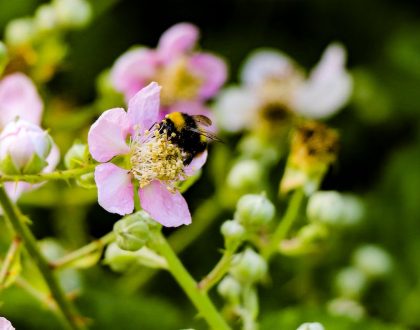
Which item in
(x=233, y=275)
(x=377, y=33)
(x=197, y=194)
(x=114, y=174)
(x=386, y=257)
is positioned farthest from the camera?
(x=377, y=33)

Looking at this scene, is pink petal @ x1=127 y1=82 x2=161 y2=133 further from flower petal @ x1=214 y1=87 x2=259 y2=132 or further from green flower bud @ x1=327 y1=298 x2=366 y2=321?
flower petal @ x1=214 y1=87 x2=259 y2=132

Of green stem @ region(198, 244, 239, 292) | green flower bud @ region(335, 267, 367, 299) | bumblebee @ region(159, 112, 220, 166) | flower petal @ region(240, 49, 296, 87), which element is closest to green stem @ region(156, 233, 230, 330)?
green stem @ region(198, 244, 239, 292)

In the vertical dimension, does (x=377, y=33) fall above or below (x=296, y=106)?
above

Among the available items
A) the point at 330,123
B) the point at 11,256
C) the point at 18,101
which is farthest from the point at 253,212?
the point at 330,123

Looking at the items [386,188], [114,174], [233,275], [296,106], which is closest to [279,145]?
[296,106]

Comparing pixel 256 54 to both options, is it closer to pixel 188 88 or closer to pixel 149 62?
pixel 188 88
